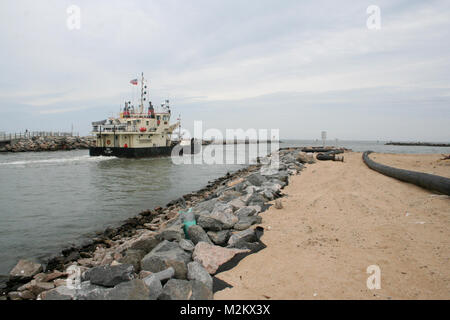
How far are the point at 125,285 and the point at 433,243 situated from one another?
3.85m

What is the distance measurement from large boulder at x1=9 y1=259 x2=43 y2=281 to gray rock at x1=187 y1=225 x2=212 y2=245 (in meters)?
2.93

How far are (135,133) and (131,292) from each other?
30.3 meters

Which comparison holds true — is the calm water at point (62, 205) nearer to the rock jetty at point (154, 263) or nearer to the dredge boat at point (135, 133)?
the rock jetty at point (154, 263)

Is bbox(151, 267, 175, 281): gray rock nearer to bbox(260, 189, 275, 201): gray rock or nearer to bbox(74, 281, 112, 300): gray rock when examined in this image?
bbox(74, 281, 112, 300): gray rock

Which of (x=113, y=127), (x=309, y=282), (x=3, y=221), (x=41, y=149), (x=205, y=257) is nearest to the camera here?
(x=309, y=282)

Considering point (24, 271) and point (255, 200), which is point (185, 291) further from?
point (255, 200)

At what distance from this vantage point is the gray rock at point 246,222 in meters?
4.58

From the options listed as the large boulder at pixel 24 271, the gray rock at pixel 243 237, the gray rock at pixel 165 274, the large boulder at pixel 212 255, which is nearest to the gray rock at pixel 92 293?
the gray rock at pixel 165 274

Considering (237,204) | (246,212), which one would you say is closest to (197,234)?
(246,212)

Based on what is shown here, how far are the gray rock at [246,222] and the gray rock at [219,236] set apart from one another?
0.29m

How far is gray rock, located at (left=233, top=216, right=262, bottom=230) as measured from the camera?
4.58m
